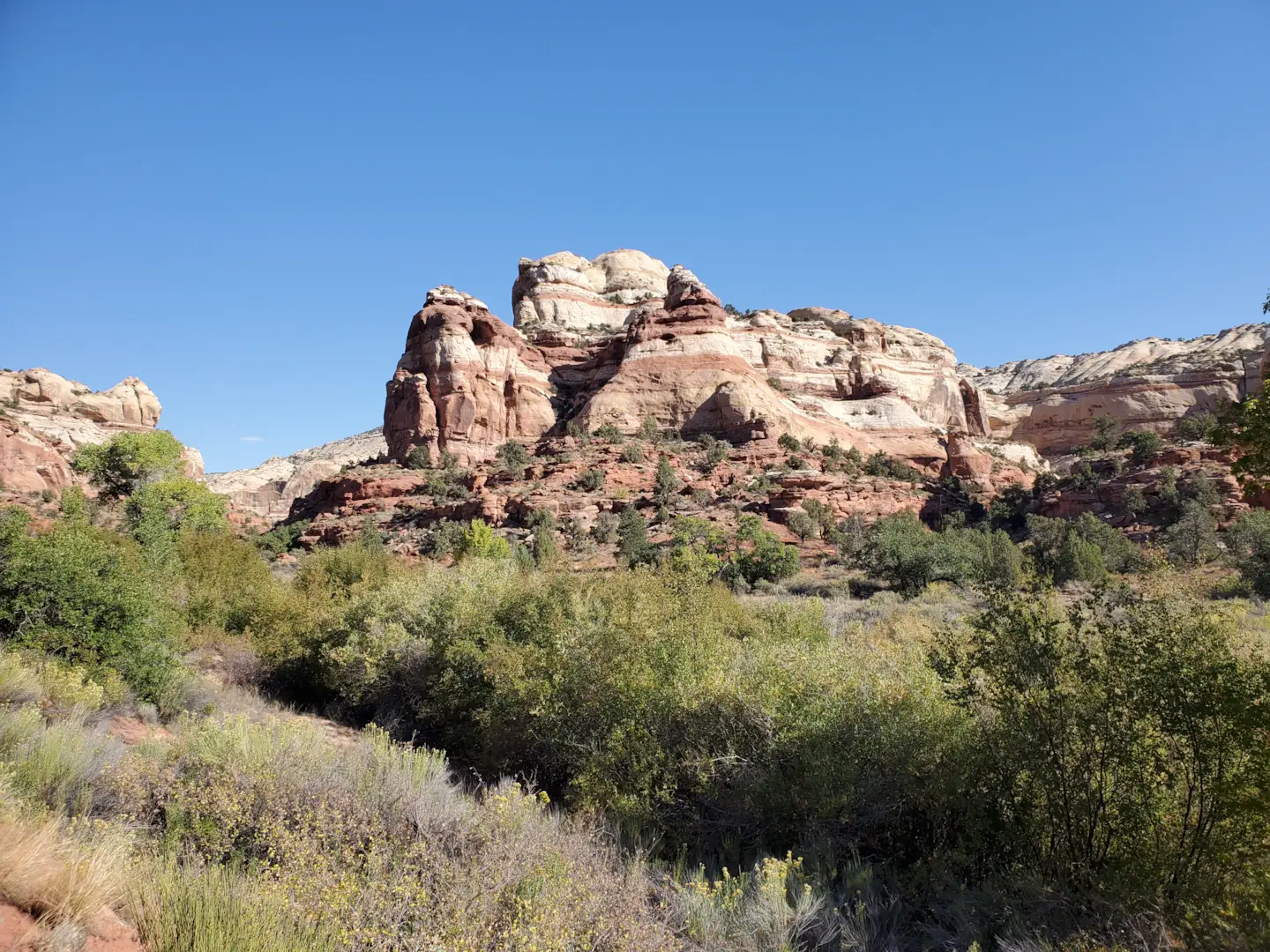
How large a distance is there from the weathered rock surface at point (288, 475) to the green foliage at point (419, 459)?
23077mm

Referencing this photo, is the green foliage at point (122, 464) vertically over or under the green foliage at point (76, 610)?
over

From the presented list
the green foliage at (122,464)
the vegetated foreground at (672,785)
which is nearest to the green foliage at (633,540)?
the vegetated foreground at (672,785)

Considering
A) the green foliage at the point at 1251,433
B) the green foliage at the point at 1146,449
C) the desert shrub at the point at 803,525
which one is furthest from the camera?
the green foliage at the point at 1146,449

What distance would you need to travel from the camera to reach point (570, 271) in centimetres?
7662

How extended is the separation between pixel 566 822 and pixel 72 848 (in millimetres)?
3966

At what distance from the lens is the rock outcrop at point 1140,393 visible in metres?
62.7

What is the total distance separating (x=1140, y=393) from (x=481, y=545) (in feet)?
223

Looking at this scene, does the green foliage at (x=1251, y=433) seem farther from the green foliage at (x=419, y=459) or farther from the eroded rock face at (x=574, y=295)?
the eroded rock face at (x=574, y=295)

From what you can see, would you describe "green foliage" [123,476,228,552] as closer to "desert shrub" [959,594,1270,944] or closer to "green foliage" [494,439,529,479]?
"green foliage" [494,439,529,479]

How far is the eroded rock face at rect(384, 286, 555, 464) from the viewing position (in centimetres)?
5122

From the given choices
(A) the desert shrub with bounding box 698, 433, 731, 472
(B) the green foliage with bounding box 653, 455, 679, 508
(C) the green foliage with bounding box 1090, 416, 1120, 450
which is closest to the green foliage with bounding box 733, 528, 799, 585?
(B) the green foliage with bounding box 653, 455, 679, 508

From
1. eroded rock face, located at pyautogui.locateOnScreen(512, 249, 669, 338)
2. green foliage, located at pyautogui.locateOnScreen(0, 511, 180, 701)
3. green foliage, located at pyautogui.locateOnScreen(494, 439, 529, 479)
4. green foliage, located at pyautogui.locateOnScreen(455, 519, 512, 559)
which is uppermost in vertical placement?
eroded rock face, located at pyautogui.locateOnScreen(512, 249, 669, 338)

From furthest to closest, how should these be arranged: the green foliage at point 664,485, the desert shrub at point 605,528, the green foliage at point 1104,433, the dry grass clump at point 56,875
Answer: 1. the green foliage at point 1104,433
2. the green foliage at point 664,485
3. the desert shrub at point 605,528
4. the dry grass clump at point 56,875

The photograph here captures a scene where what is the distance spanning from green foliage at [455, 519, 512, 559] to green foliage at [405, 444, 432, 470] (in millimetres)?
16235
